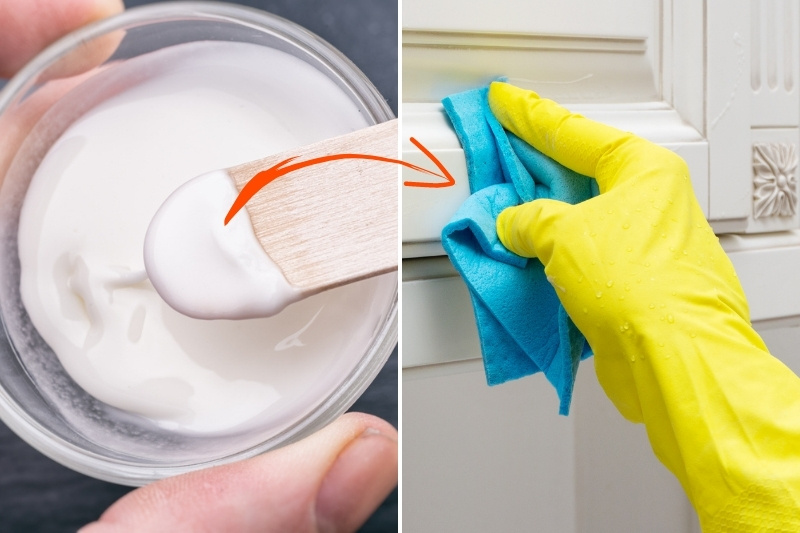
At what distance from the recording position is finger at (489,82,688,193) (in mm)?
582

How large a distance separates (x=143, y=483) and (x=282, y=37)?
319 millimetres

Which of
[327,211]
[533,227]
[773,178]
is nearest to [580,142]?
[533,227]

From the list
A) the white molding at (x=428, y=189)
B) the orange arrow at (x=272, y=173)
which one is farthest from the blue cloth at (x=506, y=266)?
the orange arrow at (x=272, y=173)

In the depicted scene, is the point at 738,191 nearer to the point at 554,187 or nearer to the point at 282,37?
the point at 554,187

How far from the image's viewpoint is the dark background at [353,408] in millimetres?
450

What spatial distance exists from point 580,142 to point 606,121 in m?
0.14

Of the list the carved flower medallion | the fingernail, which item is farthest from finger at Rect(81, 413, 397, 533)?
the carved flower medallion

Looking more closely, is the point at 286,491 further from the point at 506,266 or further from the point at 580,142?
the point at 580,142

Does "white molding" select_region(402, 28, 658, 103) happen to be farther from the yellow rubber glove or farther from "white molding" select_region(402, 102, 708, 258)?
the yellow rubber glove

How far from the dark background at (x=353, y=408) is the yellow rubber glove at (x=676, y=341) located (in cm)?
15

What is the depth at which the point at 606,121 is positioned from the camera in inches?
28.4

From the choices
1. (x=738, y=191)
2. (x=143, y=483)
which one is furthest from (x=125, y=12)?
(x=738, y=191)

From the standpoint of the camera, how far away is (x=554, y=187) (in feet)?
2.07

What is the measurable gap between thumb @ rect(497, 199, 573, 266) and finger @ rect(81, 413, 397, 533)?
18 cm
